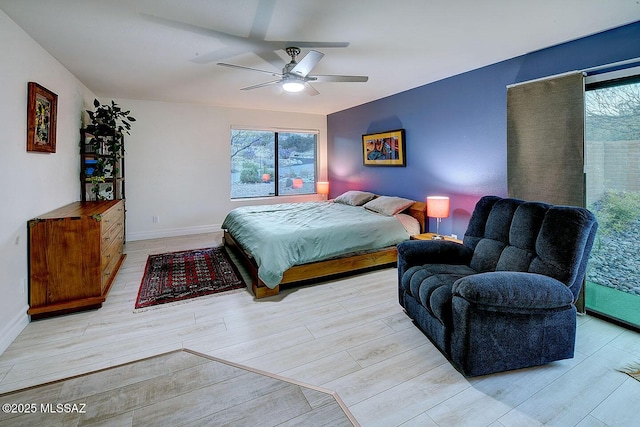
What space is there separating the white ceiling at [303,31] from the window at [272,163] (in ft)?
7.87

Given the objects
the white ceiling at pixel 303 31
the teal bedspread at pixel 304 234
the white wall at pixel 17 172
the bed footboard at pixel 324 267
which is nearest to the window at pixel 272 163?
the teal bedspread at pixel 304 234

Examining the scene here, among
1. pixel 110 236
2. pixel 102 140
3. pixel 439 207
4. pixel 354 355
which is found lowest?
pixel 354 355

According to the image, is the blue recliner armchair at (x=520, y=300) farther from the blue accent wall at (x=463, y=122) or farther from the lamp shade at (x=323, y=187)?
the lamp shade at (x=323, y=187)

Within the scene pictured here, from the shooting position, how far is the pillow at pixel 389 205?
435 cm

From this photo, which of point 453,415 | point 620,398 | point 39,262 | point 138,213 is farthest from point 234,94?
point 620,398

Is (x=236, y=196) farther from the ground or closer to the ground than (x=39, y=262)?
farther from the ground

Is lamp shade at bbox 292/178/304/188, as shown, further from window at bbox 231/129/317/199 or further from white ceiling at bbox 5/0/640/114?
white ceiling at bbox 5/0/640/114

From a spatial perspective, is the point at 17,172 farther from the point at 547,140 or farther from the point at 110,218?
the point at 547,140

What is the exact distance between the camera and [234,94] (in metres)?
4.87

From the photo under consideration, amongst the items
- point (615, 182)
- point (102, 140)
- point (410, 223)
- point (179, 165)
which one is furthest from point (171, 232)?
point (615, 182)

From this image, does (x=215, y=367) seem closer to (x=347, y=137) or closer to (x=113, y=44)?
(x=113, y=44)

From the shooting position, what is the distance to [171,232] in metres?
5.69

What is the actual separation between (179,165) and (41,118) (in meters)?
2.81

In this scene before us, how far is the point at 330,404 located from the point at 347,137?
521 centimetres
